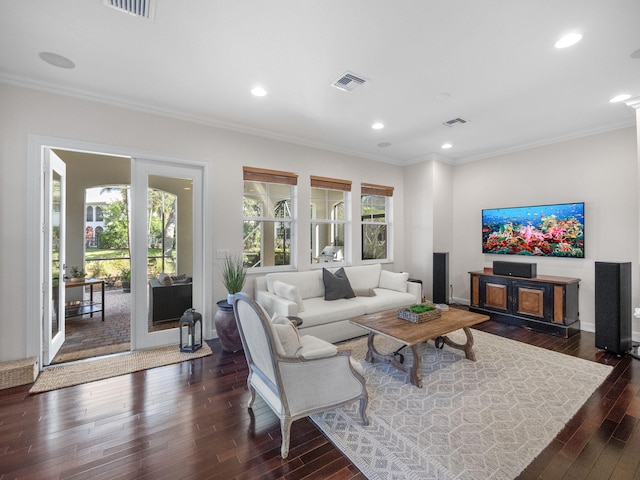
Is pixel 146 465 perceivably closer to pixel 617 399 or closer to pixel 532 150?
pixel 617 399

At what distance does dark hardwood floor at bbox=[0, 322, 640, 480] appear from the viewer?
1.75 metres

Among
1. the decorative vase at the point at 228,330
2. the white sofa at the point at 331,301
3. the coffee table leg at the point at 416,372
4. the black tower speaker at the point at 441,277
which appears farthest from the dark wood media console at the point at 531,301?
the decorative vase at the point at 228,330

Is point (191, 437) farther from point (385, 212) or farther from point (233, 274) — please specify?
point (385, 212)

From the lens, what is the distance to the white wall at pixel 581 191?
154 inches

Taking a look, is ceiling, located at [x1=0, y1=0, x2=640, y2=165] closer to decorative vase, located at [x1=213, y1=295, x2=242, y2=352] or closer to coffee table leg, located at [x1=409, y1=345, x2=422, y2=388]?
decorative vase, located at [x1=213, y1=295, x2=242, y2=352]

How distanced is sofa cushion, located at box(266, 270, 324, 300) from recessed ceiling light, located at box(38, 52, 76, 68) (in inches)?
117

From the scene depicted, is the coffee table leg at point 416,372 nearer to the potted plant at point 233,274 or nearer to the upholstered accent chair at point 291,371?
the upholstered accent chair at point 291,371

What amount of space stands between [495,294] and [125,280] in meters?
8.04

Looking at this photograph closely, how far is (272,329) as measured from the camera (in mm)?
1856

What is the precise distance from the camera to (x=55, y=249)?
341cm

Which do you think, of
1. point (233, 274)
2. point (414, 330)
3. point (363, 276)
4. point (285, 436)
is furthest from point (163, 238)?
point (414, 330)

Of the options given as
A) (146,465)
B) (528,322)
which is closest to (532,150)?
(528,322)

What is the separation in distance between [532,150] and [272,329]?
5237 mm

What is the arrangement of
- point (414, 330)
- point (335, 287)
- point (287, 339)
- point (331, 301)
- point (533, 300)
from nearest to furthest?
point (287, 339) < point (414, 330) < point (331, 301) < point (335, 287) < point (533, 300)
